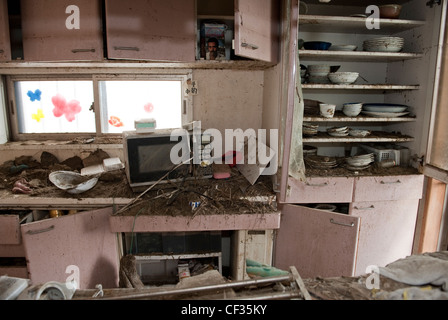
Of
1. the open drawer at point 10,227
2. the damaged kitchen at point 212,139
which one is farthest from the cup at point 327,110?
the open drawer at point 10,227

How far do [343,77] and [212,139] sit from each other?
3.40 ft

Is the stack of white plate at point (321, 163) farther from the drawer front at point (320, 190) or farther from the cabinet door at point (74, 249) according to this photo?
the cabinet door at point (74, 249)

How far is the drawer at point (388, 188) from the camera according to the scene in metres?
2.16

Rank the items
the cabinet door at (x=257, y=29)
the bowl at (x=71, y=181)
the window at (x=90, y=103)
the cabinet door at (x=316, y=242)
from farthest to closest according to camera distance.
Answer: the window at (x=90, y=103) < the bowl at (x=71, y=181) < the cabinet door at (x=316, y=242) < the cabinet door at (x=257, y=29)

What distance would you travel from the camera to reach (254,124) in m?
2.63

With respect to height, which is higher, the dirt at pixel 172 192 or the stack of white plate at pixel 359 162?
the stack of white plate at pixel 359 162

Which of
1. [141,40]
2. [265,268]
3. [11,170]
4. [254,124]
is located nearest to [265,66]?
[254,124]

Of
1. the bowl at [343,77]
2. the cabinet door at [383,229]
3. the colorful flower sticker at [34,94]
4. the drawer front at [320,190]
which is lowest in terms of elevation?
the cabinet door at [383,229]

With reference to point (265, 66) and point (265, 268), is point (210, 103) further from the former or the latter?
point (265, 268)

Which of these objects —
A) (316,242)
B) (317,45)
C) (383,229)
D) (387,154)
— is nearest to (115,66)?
(317,45)

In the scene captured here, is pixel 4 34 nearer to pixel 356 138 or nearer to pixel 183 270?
pixel 183 270

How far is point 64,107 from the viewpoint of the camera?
2510 millimetres

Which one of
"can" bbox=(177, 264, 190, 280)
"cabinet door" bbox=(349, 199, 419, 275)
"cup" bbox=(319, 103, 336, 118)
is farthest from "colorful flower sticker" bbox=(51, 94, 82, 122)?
"cabinet door" bbox=(349, 199, 419, 275)

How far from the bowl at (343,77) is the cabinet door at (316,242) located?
952mm
